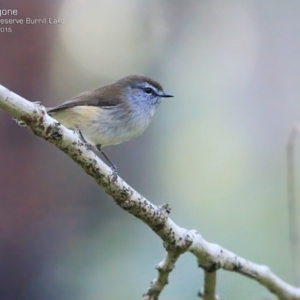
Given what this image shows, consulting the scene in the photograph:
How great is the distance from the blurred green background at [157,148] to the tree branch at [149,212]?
77 centimetres

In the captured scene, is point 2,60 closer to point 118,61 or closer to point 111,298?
point 118,61

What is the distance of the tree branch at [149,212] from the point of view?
996mm

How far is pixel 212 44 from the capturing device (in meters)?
2.91

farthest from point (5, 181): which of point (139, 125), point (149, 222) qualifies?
point (149, 222)

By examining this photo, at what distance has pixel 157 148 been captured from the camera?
256 centimetres

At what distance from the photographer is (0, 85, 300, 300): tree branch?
996 mm

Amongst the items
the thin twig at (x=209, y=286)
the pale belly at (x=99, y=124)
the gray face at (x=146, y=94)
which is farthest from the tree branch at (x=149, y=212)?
the gray face at (x=146, y=94)

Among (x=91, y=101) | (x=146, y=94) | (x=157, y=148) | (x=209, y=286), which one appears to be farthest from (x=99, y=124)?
(x=157, y=148)

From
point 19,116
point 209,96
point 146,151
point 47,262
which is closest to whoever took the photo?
point 19,116

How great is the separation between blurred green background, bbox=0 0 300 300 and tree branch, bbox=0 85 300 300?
0.77 metres

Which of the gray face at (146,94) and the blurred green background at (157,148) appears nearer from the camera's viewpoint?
the gray face at (146,94)

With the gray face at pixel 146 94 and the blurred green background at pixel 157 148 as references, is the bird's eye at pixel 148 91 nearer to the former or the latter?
the gray face at pixel 146 94

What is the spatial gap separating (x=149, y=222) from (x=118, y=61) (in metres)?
1.23

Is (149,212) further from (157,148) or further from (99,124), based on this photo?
(157,148)
